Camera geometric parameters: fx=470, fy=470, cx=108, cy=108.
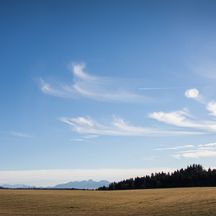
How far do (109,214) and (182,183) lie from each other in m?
100

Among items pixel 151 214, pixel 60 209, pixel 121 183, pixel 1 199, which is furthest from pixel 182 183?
pixel 151 214

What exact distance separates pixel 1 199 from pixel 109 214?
30047 mm

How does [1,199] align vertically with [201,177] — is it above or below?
below

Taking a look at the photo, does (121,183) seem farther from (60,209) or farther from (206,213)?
(206,213)

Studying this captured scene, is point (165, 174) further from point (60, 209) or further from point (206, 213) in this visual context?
point (206, 213)

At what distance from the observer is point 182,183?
466ft

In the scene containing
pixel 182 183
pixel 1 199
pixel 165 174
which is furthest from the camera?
pixel 165 174

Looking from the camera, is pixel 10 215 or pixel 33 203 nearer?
pixel 10 215

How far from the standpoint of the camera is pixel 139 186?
148m

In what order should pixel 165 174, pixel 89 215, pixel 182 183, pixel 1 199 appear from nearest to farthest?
pixel 89 215 < pixel 1 199 < pixel 182 183 < pixel 165 174

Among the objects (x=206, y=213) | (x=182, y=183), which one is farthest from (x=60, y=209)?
(x=182, y=183)

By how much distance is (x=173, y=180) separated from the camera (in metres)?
146

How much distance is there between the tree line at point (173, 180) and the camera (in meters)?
140

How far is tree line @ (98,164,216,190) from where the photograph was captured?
140 metres
